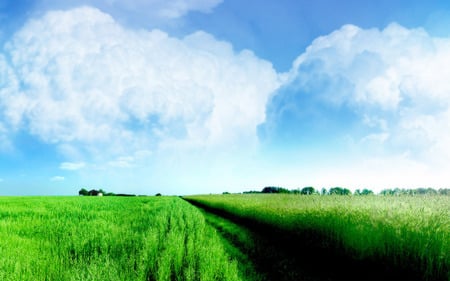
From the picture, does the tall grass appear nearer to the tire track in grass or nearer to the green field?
the green field

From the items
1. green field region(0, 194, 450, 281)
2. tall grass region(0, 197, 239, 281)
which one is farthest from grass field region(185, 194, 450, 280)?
tall grass region(0, 197, 239, 281)

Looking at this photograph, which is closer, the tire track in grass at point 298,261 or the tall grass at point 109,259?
the tall grass at point 109,259

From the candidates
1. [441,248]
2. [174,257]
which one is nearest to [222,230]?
[174,257]

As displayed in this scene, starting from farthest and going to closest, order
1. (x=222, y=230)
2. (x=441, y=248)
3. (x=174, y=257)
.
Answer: (x=222, y=230)
(x=174, y=257)
(x=441, y=248)

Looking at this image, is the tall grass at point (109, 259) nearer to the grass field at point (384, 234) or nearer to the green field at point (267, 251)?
the green field at point (267, 251)

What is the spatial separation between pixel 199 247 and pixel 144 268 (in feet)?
5.15

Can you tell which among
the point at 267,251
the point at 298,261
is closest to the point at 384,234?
the point at 298,261

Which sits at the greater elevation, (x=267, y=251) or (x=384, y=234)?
(x=384, y=234)

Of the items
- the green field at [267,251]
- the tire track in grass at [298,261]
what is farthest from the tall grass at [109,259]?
the tire track in grass at [298,261]

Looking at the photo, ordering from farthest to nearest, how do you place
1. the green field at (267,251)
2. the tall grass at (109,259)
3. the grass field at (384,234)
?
1. the grass field at (384,234)
2. the green field at (267,251)
3. the tall grass at (109,259)

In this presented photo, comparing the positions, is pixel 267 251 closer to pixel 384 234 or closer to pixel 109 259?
pixel 384 234

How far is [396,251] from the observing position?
6574 mm

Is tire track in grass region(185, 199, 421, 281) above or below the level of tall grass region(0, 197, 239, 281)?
below

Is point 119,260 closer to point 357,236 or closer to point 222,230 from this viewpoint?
point 357,236
